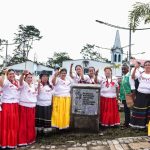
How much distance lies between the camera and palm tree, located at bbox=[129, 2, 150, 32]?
1270 centimetres

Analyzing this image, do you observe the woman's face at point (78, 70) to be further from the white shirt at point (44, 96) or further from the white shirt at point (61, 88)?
the white shirt at point (44, 96)

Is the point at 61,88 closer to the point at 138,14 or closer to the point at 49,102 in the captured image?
the point at 49,102

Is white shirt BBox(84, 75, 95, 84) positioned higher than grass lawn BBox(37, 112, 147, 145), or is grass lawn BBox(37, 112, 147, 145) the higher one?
white shirt BBox(84, 75, 95, 84)

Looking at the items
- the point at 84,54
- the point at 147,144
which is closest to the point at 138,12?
the point at 147,144

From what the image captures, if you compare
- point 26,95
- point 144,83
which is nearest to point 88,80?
point 144,83

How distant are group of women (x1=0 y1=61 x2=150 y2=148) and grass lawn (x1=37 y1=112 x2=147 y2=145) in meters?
0.20

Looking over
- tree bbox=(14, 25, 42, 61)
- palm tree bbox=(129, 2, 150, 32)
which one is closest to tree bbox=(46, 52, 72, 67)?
tree bbox=(14, 25, 42, 61)

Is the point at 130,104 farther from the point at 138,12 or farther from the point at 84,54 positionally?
the point at 84,54

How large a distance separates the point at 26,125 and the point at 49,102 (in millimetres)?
882

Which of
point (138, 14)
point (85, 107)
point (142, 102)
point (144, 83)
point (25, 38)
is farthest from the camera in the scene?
point (25, 38)

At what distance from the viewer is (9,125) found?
8.51 meters

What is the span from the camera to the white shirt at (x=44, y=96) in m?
9.30

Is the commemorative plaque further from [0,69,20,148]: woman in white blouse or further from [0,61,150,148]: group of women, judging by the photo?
[0,69,20,148]: woman in white blouse

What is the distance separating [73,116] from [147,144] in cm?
254
